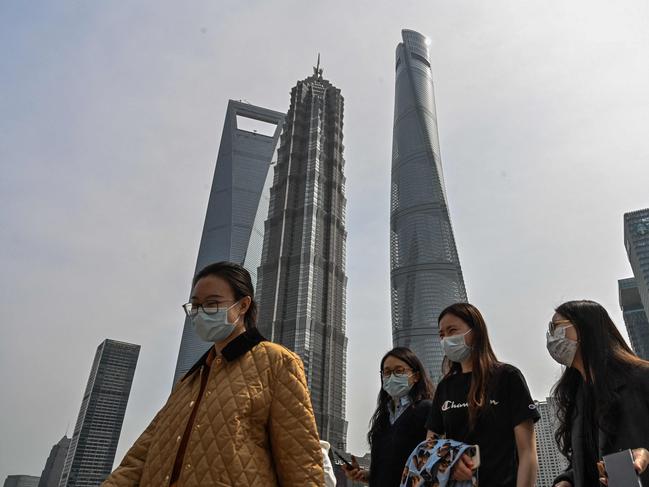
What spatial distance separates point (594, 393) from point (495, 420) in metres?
0.56

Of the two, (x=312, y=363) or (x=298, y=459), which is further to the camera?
(x=312, y=363)

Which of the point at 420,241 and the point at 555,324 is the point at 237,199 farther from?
the point at 555,324

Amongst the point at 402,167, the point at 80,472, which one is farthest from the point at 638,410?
the point at 80,472

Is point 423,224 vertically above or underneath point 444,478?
above

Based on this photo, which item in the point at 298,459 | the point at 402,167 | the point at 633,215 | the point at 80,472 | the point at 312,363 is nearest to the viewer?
the point at 298,459

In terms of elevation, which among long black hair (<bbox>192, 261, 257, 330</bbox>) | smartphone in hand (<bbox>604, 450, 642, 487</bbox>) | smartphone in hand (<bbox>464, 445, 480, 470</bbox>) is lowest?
smartphone in hand (<bbox>604, 450, 642, 487</bbox>)

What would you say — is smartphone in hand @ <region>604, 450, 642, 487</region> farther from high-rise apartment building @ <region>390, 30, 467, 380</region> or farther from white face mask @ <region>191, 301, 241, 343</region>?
high-rise apartment building @ <region>390, 30, 467, 380</region>

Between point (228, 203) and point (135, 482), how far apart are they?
9628 centimetres

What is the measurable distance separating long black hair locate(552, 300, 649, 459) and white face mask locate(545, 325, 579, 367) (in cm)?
5

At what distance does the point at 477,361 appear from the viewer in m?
3.04

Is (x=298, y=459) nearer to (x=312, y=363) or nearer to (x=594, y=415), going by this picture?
(x=594, y=415)

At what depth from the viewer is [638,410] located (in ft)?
7.34

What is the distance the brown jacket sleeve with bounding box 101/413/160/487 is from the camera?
228cm

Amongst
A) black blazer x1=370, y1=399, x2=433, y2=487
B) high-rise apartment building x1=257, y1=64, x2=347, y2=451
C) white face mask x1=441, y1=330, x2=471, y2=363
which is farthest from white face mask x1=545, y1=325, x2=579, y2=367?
high-rise apartment building x1=257, y1=64, x2=347, y2=451
